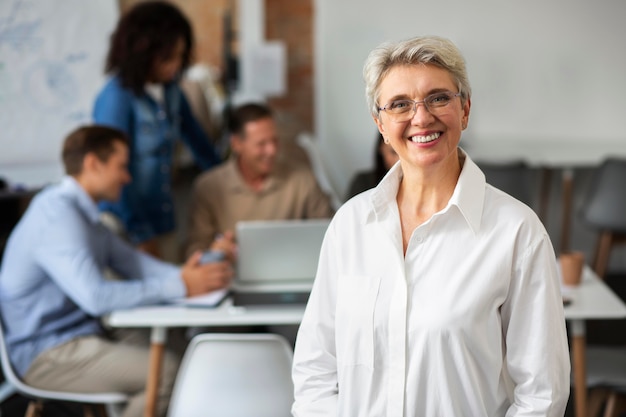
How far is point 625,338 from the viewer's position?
438 centimetres

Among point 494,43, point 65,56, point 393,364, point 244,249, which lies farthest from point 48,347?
point 494,43

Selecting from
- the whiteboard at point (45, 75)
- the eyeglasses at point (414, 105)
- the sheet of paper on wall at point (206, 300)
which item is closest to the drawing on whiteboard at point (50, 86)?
the whiteboard at point (45, 75)

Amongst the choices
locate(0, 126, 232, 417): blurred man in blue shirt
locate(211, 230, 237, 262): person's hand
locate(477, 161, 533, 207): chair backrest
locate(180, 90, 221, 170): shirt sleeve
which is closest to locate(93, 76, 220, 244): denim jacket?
locate(180, 90, 221, 170): shirt sleeve

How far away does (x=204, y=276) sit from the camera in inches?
114

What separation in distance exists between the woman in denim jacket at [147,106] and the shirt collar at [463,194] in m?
2.07

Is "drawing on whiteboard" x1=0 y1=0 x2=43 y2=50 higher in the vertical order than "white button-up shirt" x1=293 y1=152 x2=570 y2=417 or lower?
higher

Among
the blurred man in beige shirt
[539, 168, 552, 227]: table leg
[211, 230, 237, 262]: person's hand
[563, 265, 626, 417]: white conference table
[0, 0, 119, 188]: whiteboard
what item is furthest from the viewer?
[539, 168, 552, 227]: table leg

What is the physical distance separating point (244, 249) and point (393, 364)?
4.62 feet

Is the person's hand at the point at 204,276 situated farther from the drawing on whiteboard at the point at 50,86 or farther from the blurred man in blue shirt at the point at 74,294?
the drawing on whiteboard at the point at 50,86

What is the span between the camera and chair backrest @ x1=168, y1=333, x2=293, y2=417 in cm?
223

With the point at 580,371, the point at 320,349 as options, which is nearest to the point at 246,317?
the point at 320,349

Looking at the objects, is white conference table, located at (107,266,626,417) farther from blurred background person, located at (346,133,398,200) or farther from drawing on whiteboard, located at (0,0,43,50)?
drawing on whiteboard, located at (0,0,43,50)

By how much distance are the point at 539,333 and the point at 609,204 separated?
3061mm

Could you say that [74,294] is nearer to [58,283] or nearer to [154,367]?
[58,283]
